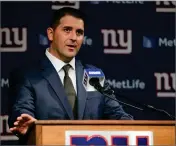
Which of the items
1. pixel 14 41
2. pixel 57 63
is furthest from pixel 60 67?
pixel 14 41

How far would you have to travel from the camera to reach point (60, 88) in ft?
10.5

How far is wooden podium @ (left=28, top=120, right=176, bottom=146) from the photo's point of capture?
8.95 feet

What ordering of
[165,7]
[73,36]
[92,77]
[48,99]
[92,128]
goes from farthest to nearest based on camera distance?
[165,7] < [73,36] < [48,99] < [92,77] < [92,128]

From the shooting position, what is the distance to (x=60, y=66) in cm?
330

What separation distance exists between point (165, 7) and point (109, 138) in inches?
65.1

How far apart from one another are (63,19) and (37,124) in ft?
2.48

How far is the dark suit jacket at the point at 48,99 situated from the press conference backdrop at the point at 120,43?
0.83 m

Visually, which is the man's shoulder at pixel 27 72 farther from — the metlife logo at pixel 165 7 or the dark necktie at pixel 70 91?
the metlife logo at pixel 165 7

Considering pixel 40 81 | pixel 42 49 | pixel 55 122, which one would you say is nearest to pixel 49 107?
pixel 40 81

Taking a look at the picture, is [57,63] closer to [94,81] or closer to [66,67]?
[66,67]

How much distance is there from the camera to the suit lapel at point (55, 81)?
124 inches

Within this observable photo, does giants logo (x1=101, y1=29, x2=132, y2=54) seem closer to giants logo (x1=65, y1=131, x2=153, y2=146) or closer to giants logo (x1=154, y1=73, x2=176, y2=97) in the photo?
giants logo (x1=154, y1=73, x2=176, y2=97)

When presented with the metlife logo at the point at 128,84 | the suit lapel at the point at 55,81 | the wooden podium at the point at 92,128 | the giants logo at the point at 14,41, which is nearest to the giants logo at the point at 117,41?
the metlife logo at the point at 128,84

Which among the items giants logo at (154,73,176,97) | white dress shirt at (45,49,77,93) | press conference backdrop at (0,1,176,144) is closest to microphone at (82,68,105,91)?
white dress shirt at (45,49,77,93)
